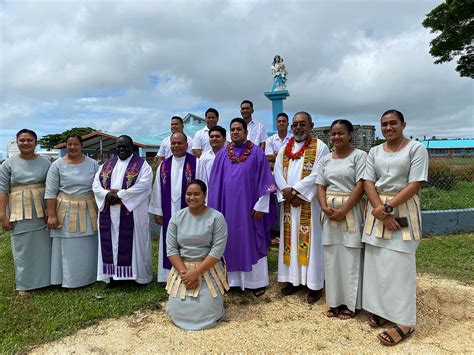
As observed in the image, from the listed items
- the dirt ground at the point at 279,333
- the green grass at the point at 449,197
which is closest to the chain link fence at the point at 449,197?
the green grass at the point at 449,197

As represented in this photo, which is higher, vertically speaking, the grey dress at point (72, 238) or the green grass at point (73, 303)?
the grey dress at point (72, 238)

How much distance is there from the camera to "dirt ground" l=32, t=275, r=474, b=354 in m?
3.40

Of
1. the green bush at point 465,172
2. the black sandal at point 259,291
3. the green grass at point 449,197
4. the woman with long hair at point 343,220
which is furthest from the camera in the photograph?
the green bush at point 465,172

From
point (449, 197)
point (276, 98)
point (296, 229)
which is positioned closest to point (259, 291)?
point (296, 229)

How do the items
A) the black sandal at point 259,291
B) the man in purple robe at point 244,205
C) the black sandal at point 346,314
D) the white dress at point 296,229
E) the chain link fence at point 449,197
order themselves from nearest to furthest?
the black sandal at point 346,314
the white dress at point 296,229
the man in purple robe at point 244,205
the black sandal at point 259,291
the chain link fence at point 449,197

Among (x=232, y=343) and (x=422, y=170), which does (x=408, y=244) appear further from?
(x=232, y=343)

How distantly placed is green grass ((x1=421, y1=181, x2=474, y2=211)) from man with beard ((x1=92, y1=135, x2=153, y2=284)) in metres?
6.76

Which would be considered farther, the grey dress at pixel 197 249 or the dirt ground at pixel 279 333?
the grey dress at pixel 197 249

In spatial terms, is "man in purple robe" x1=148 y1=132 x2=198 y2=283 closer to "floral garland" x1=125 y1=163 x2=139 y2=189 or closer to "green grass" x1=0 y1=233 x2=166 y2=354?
"floral garland" x1=125 y1=163 x2=139 y2=189

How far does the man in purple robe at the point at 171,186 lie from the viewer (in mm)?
4793

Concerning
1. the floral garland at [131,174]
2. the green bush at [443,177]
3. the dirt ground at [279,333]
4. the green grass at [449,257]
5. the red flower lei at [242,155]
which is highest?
the red flower lei at [242,155]

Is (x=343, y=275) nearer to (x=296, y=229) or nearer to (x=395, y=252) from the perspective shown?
(x=395, y=252)

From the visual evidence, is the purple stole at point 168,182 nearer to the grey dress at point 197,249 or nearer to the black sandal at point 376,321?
the grey dress at point 197,249

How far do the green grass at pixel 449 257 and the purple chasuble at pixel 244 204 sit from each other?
2.70 meters
